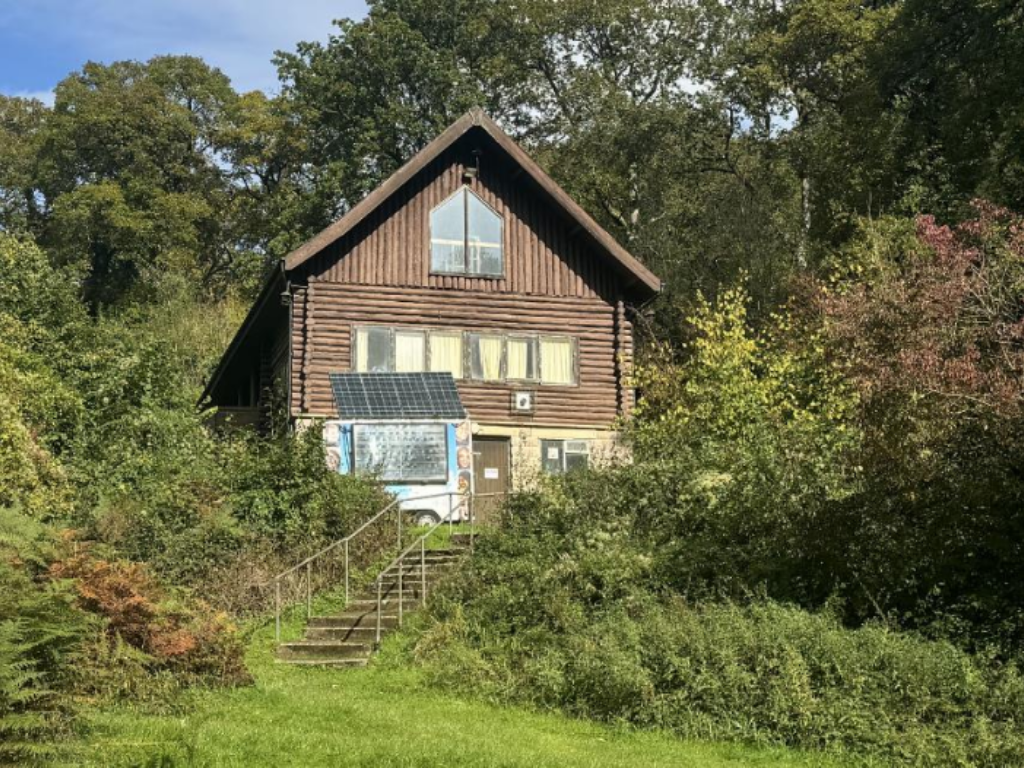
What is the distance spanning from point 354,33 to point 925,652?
136 ft

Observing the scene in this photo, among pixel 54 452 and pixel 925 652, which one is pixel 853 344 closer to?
pixel 925 652

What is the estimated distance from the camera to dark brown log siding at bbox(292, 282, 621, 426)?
25578mm

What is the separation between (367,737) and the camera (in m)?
10.2

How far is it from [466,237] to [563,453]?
18.3 ft

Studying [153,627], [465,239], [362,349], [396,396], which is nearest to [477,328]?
[465,239]

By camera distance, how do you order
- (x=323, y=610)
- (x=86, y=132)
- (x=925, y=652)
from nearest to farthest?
(x=925, y=652) < (x=323, y=610) < (x=86, y=132)

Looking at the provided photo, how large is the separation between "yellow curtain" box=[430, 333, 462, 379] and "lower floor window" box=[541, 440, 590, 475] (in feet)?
8.83

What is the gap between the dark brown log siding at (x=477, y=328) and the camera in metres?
25.6

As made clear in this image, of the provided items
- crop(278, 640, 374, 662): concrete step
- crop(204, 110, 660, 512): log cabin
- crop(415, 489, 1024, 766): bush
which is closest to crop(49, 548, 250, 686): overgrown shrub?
crop(278, 640, 374, 662): concrete step

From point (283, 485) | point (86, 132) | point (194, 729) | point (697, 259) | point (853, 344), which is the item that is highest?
point (86, 132)

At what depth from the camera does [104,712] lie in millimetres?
10742

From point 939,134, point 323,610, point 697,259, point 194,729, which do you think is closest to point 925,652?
point 194,729

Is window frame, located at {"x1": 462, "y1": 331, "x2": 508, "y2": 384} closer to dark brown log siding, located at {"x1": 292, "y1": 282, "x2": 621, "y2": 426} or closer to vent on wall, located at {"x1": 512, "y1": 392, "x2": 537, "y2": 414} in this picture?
dark brown log siding, located at {"x1": 292, "y1": 282, "x2": 621, "y2": 426}

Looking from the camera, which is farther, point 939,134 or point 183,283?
point 183,283
